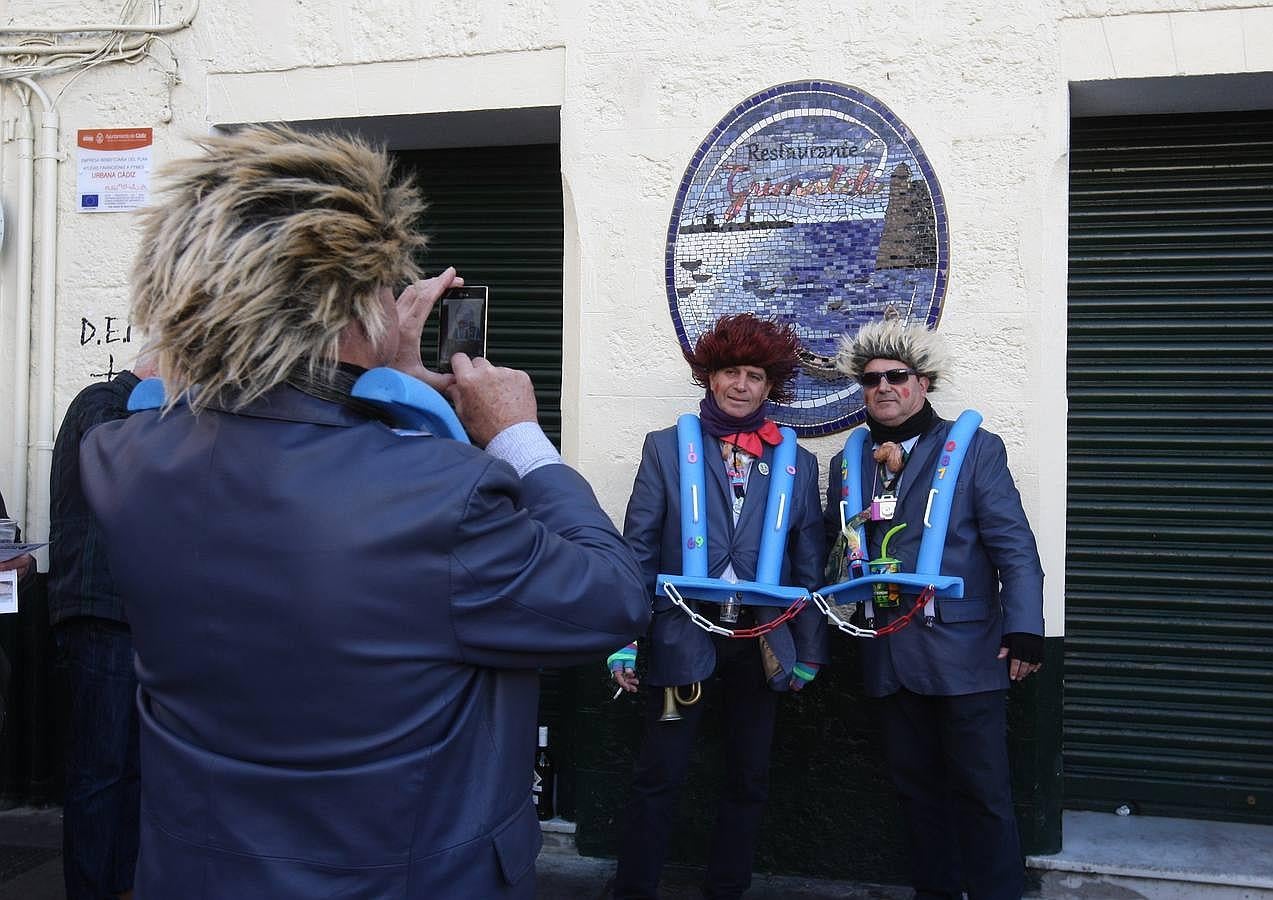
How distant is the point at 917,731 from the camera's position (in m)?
3.74

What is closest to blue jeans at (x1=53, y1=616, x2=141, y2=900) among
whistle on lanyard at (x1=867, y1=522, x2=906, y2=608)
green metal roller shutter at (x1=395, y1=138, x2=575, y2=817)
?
green metal roller shutter at (x1=395, y1=138, x2=575, y2=817)

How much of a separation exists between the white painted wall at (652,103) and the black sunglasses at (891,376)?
0.43 meters

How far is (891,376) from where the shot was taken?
3.71 m

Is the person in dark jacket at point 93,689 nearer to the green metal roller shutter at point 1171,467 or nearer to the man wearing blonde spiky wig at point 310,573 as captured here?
the man wearing blonde spiky wig at point 310,573

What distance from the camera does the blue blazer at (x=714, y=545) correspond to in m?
3.65

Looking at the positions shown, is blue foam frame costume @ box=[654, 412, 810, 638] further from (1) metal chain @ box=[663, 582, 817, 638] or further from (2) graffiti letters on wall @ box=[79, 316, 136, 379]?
(2) graffiti letters on wall @ box=[79, 316, 136, 379]

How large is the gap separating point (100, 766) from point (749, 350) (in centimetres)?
256

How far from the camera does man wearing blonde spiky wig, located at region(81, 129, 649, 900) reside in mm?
1472

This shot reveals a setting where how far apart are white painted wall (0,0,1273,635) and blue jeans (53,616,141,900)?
5.62 ft

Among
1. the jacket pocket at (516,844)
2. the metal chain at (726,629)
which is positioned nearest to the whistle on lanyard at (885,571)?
the metal chain at (726,629)

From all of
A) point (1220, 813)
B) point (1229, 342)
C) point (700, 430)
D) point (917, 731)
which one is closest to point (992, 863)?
point (917, 731)

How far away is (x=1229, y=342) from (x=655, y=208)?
2.41 metres

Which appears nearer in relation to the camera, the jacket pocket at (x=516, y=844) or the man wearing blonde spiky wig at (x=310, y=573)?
the man wearing blonde spiky wig at (x=310, y=573)

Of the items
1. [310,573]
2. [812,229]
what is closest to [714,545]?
[812,229]
